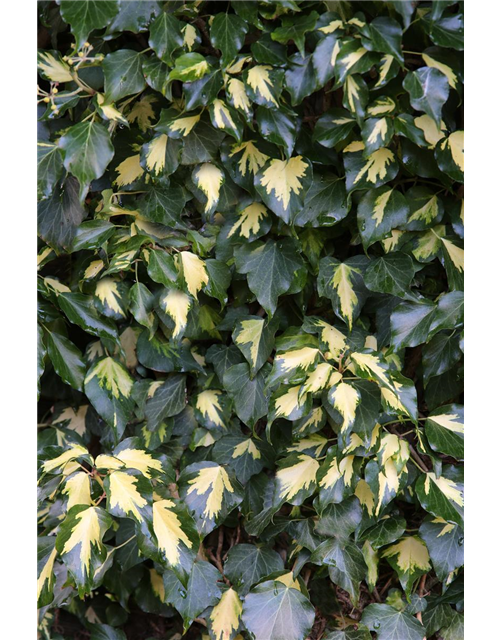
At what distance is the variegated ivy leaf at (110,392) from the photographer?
125cm

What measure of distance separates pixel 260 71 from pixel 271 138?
0.40ft

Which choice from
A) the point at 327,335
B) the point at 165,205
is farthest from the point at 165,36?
the point at 327,335

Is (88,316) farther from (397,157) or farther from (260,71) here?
(397,157)

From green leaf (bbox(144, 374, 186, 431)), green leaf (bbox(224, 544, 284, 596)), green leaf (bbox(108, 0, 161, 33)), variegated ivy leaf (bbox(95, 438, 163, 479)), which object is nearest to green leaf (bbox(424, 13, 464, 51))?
green leaf (bbox(108, 0, 161, 33))

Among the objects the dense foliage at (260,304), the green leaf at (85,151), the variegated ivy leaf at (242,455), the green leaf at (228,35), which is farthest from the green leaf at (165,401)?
the green leaf at (228,35)

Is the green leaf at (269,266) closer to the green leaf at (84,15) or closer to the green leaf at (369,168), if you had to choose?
the green leaf at (369,168)

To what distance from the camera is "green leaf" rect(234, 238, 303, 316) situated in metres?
1.20

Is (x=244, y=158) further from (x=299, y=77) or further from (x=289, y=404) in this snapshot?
(x=289, y=404)

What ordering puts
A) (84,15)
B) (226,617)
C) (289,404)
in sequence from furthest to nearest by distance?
1. (226,617)
2. (289,404)
3. (84,15)

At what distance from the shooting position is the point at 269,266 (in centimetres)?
122

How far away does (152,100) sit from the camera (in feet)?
4.12

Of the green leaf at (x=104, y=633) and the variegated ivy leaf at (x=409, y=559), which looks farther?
the green leaf at (x=104, y=633)

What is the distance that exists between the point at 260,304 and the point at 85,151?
44 cm
